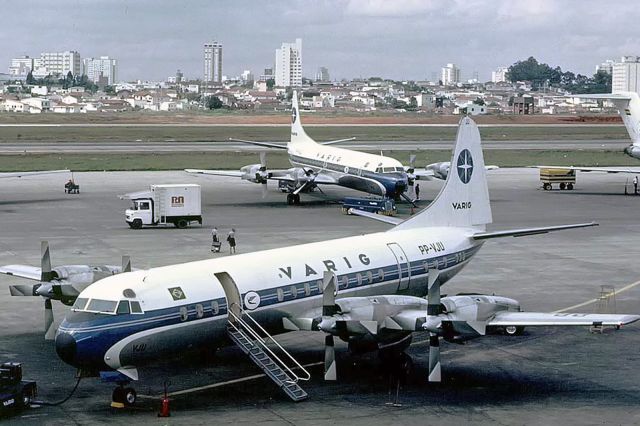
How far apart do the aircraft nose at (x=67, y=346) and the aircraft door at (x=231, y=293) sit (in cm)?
438

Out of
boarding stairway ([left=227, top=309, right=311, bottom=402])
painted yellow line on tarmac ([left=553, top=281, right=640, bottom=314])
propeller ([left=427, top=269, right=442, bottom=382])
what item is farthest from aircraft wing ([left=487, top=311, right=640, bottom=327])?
painted yellow line on tarmac ([left=553, top=281, right=640, bottom=314])

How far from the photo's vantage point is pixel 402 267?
104ft

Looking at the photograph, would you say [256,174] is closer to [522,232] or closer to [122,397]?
[522,232]

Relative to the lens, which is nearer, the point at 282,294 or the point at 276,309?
the point at 276,309

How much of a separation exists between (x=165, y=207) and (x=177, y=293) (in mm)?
32933

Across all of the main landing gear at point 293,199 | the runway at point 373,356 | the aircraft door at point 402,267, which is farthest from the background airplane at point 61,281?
the main landing gear at point 293,199

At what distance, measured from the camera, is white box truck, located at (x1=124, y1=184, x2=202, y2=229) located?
5844 cm

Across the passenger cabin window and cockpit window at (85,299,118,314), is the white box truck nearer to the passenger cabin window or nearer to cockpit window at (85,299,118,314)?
cockpit window at (85,299,118,314)

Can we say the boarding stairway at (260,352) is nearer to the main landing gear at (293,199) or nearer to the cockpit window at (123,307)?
the cockpit window at (123,307)

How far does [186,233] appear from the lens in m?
56.5

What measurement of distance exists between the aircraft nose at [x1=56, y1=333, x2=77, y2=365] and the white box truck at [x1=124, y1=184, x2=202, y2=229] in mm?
33795

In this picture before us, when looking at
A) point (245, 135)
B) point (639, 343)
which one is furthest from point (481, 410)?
point (245, 135)

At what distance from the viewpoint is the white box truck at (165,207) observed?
2301 inches

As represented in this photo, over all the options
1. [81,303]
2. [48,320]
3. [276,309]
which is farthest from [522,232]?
[48,320]
